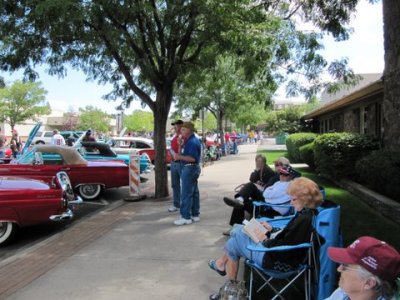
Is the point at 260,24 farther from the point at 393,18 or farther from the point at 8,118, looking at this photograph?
the point at 8,118

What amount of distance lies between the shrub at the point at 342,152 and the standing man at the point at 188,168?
5231 mm

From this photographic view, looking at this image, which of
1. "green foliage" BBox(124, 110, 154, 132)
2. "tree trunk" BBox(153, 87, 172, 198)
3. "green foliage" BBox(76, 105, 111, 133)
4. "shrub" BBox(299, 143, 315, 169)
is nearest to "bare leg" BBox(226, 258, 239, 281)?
"tree trunk" BBox(153, 87, 172, 198)

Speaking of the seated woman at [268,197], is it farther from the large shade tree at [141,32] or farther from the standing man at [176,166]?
the large shade tree at [141,32]

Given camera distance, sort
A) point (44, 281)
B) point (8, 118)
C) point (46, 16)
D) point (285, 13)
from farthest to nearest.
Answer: point (8, 118) < point (285, 13) < point (46, 16) < point (44, 281)

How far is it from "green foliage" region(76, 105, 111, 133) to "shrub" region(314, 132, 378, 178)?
73.7 meters

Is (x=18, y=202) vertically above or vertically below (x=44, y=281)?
above

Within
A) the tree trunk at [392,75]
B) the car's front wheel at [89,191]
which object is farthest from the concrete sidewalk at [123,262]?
the tree trunk at [392,75]

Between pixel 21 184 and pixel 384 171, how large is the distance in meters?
6.36

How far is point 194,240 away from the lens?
704cm

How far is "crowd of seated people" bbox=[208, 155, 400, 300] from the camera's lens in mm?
2412

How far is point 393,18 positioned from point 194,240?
6611 mm

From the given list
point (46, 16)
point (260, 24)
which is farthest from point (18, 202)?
point (260, 24)

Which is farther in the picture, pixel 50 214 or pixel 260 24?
pixel 260 24

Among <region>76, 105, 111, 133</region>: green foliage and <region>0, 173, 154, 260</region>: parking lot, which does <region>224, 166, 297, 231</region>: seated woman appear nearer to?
<region>0, 173, 154, 260</region>: parking lot
